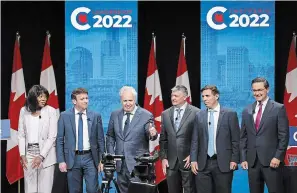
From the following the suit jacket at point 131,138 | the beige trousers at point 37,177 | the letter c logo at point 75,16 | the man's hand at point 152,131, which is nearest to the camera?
the man's hand at point 152,131

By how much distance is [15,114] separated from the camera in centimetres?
823

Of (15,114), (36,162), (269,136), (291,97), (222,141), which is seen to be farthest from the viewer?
(15,114)

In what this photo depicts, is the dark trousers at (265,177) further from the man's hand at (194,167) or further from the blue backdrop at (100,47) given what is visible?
the blue backdrop at (100,47)

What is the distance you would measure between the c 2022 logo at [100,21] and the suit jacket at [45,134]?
2168mm

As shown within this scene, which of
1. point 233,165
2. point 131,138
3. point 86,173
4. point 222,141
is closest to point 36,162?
point 86,173

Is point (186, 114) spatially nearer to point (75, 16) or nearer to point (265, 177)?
point (265, 177)

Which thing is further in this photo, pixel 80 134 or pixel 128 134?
pixel 80 134

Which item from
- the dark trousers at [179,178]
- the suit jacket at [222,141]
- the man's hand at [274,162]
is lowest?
the dark trousers at [179,178]

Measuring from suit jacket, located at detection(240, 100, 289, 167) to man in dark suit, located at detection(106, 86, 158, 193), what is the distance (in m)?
1.15

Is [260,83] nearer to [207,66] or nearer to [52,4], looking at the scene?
[207,66]

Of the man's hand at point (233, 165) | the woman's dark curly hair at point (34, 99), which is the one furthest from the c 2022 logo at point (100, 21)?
the man's hand at point (233, 165)

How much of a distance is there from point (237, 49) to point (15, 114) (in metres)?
3.50

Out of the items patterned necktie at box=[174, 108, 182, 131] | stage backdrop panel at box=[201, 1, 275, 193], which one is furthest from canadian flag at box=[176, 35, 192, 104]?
patterned necktie at box=[174, 108, 182, 131]

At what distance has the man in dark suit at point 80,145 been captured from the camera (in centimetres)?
A: 642
